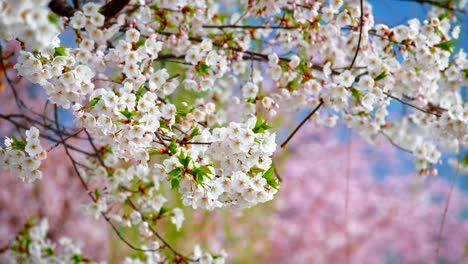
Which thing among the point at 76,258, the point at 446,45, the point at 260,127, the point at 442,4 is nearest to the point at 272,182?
the point at 260,127

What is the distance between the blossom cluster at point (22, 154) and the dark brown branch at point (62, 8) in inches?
21.9

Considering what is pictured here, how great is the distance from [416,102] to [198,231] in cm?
342

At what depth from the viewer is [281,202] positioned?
22.1ft

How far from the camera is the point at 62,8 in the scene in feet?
6.42

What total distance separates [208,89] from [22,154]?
721 millimetres

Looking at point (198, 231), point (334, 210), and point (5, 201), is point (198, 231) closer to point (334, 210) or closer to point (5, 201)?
point (5, 201)

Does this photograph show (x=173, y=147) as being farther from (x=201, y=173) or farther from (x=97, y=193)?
(x=97, y=193)

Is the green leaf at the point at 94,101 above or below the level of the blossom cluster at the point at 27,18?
above

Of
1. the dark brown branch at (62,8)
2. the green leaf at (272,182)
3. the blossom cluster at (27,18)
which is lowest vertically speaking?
the green leaf at (272,182)

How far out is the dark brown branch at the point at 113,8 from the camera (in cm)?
187

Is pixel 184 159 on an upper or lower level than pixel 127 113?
lower

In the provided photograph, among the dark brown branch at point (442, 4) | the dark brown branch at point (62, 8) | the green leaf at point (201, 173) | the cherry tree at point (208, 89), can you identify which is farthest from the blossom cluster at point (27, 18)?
the dark brown branch at point (442, 4)

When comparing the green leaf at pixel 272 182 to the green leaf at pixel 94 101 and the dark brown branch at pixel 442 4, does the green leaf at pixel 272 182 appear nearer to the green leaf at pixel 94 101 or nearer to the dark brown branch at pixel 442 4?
the green leaf at pixel 94 101

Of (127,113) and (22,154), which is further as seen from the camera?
(22,154)
